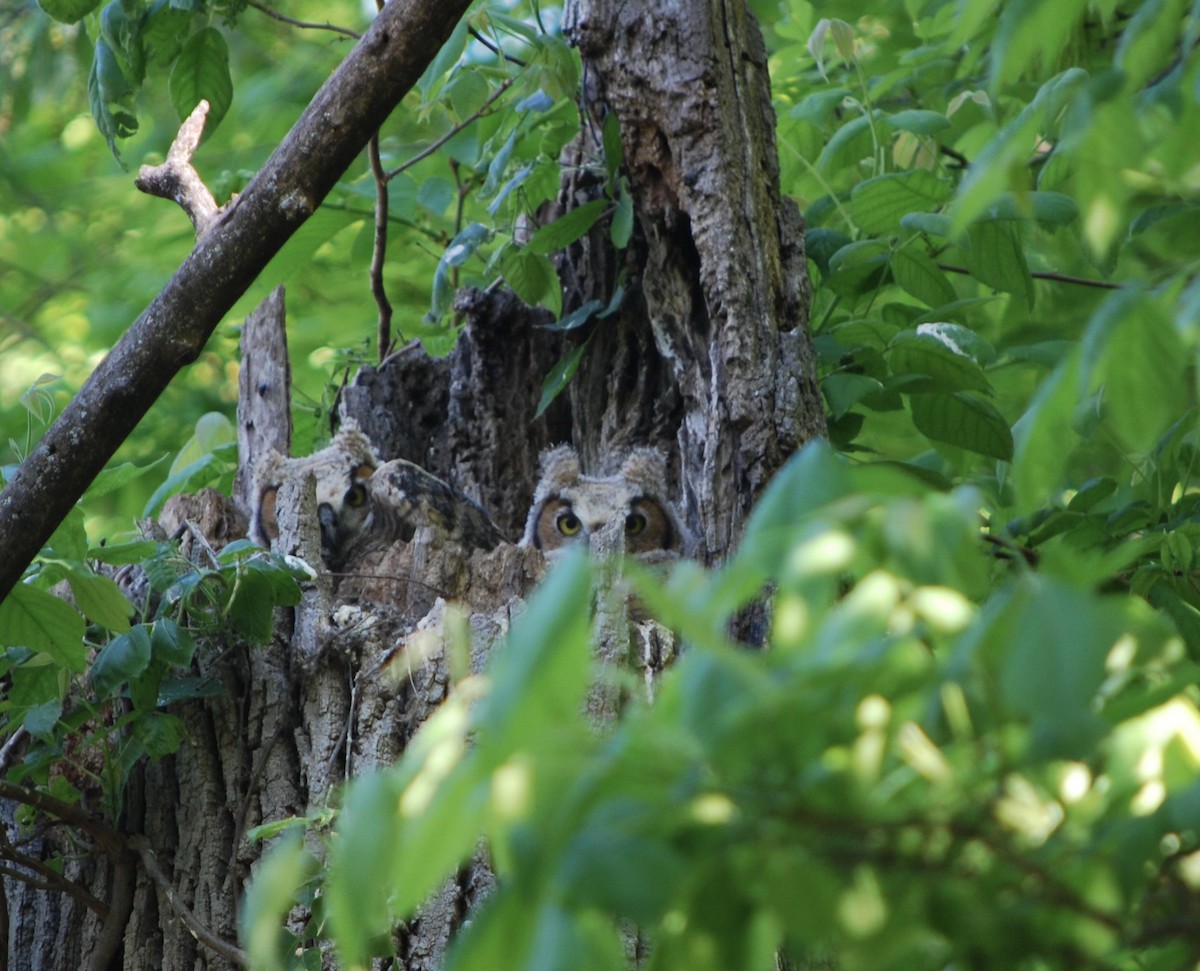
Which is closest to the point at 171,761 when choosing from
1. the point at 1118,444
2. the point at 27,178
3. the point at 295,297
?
the point at 1118,444

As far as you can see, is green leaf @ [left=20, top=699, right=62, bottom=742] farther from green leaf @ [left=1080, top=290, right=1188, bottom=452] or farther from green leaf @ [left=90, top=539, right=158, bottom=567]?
green leaf @ [left=1080, top=290, right=1188, bottom=452]

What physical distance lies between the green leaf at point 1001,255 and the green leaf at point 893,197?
0.17 meters

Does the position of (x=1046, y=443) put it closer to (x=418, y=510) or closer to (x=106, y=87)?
(x=106, y=87)

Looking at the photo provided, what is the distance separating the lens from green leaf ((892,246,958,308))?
258 centimetres

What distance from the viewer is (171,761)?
7.20 feet

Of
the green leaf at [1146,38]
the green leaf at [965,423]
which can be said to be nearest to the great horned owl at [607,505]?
the green leaf at [965,423]

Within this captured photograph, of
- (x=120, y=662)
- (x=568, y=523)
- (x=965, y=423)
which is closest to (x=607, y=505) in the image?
(x=568, y=523)

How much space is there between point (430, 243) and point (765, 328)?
2119mm

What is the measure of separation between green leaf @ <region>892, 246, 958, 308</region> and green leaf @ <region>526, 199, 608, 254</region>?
24.3 inches

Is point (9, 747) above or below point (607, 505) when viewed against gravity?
below

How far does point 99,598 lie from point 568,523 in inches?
59.4

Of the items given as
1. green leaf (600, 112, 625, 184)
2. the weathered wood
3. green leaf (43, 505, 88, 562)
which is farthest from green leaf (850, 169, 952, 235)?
green leaf (43, 505, 88, 562)

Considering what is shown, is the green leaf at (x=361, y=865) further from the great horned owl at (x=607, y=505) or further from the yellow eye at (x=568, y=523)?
the yellow eye at (x=568, y=523)

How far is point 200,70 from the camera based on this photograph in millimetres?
2545
